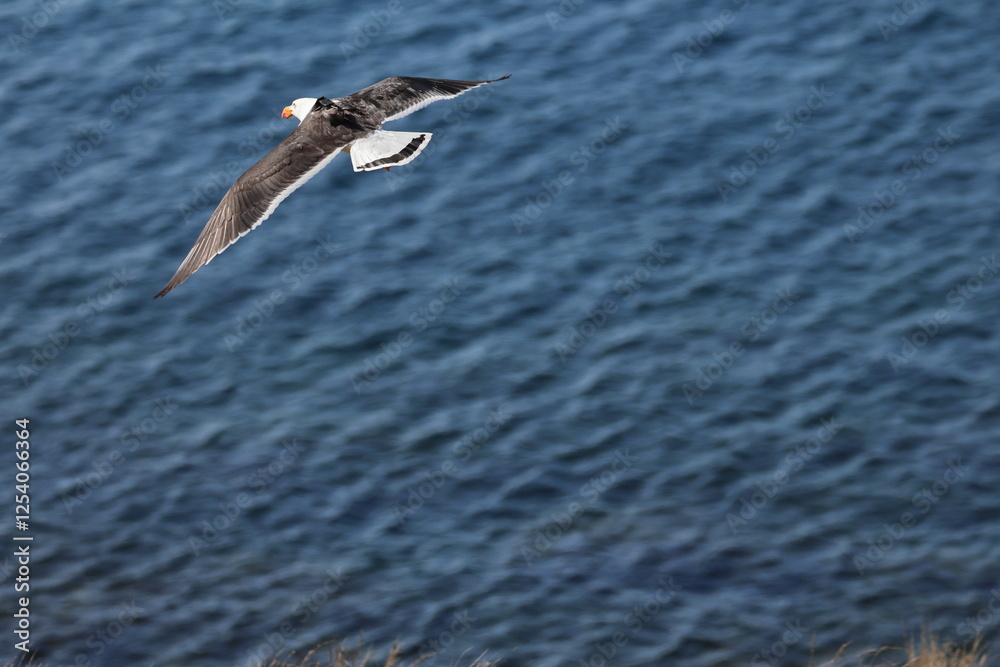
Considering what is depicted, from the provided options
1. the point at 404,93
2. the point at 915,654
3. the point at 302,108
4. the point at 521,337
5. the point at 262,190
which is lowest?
the point at 915,654

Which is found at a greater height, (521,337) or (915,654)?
(521,337)

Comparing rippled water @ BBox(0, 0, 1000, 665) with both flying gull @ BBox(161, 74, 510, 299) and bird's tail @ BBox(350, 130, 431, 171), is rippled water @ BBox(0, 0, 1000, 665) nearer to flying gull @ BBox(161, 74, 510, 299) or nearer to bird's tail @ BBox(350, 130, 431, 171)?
flying gull @ BBox(161, 74, 510, 299)

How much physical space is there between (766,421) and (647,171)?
243 inches

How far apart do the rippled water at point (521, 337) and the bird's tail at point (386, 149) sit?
682 cm

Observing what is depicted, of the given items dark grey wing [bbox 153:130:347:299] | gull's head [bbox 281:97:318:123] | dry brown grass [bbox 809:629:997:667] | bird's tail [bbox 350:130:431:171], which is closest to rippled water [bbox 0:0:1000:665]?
dry brown grass [bbox 809:629:997:667]

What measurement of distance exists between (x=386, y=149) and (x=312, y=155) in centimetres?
95

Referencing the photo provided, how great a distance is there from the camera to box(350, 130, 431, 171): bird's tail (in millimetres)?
17750

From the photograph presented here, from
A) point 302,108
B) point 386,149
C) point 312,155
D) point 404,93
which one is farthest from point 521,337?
point 386,149

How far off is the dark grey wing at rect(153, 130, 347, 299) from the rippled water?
6.53 meters

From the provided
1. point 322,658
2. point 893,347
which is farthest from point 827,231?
point 322,658

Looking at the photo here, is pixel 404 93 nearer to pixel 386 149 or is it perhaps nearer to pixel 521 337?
pixel 386 149

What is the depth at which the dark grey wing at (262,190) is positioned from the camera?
698 inches

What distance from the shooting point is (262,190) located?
18.2m

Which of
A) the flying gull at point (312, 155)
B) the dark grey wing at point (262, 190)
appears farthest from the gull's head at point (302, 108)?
the dark grey wing at point (262, 190)
